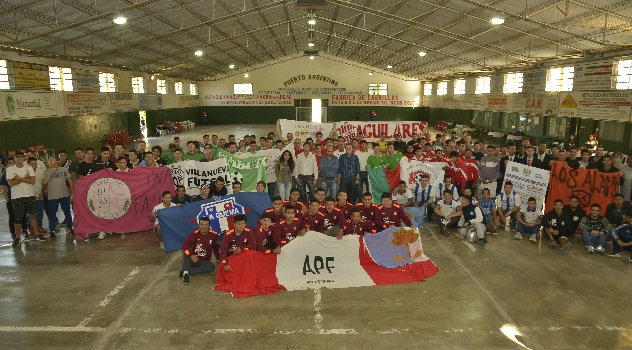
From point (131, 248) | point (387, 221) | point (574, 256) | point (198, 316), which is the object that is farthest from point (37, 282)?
point (574, 256)

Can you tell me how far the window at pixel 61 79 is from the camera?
70.9 ft

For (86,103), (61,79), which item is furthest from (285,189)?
(86,103)

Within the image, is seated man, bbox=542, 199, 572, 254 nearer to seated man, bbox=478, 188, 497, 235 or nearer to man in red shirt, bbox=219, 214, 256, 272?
seated man, bbox=478, 188, 497, 235

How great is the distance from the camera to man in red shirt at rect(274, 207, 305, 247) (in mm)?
7953

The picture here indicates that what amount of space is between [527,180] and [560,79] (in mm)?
13973

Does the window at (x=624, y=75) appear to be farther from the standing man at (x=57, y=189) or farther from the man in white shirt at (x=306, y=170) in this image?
the standing man at (x=57, y=189)

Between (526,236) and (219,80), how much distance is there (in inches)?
1545

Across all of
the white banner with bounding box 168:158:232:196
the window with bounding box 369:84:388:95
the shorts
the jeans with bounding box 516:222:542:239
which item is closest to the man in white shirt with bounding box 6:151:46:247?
the shorts

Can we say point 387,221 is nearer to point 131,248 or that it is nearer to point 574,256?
point 574,256

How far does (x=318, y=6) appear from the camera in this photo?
1249 centimetres

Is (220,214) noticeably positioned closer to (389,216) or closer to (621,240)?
(389,216)

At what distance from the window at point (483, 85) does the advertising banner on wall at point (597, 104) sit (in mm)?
10236

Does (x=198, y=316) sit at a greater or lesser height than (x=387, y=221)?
lesser

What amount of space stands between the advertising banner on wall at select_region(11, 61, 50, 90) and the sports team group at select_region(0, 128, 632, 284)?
1059 cm
